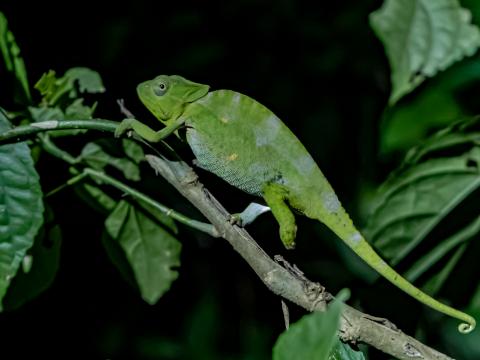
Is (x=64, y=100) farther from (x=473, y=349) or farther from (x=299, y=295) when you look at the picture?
(x=473, y=349)

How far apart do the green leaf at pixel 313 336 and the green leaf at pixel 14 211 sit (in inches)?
22.8

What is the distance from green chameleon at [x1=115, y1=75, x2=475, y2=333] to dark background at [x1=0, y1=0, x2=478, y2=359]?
0.28 metres

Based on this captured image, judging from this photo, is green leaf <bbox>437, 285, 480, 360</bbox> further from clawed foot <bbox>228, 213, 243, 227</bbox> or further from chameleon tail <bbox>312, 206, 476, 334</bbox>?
clawed foot <bbox>228, 213, 243, 227</bbox>

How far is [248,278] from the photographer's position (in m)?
2.67

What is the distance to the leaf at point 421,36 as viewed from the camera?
1840 millimetres

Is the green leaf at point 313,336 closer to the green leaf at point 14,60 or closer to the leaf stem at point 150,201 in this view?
the leaf stem at point 150,201

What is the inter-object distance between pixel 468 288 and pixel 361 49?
43.6 inches

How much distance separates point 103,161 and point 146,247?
202 millimetres

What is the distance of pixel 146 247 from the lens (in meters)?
1.71

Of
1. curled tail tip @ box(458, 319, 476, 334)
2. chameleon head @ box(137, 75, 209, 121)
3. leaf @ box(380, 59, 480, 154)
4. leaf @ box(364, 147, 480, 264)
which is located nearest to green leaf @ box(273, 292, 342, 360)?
curled tail tip @ box(458, 319, 476, 334)

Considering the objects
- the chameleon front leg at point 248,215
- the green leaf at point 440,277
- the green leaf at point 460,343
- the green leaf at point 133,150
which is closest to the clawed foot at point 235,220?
the chameleon front leg at point 248,215

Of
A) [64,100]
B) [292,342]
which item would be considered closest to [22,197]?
[64,100]

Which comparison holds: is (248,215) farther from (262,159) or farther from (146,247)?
(146,247)

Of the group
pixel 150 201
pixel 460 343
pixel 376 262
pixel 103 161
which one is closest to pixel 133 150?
pixel 103 161
